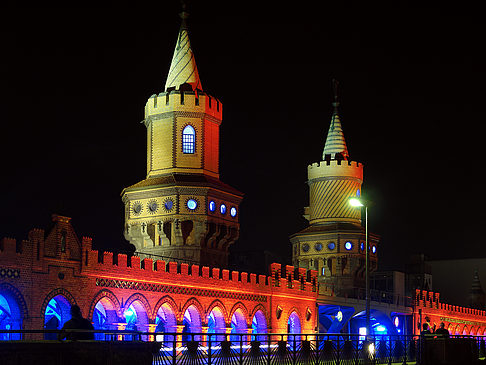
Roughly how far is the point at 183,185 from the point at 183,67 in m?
7.53

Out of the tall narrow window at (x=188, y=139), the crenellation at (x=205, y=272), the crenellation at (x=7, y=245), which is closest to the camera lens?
the crenellation at (x=7, y=245)

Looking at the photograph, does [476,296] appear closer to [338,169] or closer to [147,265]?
[338,169]

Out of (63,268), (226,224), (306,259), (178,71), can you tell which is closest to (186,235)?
(226,224)

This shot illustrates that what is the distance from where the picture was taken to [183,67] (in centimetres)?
5053

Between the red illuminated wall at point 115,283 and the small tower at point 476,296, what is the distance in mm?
46519

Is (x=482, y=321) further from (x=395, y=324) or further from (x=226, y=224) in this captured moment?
(x=226, y=224)

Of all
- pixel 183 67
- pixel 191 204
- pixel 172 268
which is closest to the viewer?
pixel 172 268

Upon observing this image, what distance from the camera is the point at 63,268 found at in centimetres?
3438

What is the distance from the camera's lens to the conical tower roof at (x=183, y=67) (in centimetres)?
5044

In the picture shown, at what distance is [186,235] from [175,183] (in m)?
2.98

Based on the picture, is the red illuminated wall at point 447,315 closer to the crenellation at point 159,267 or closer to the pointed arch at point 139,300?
the crenellation at point 159,267

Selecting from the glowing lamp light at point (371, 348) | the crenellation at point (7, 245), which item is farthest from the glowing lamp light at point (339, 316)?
the crenellation at point (7, 245)

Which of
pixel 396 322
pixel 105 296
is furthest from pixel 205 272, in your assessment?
pixel 396 322

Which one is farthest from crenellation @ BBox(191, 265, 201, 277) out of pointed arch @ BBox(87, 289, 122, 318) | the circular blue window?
the circular blue window
